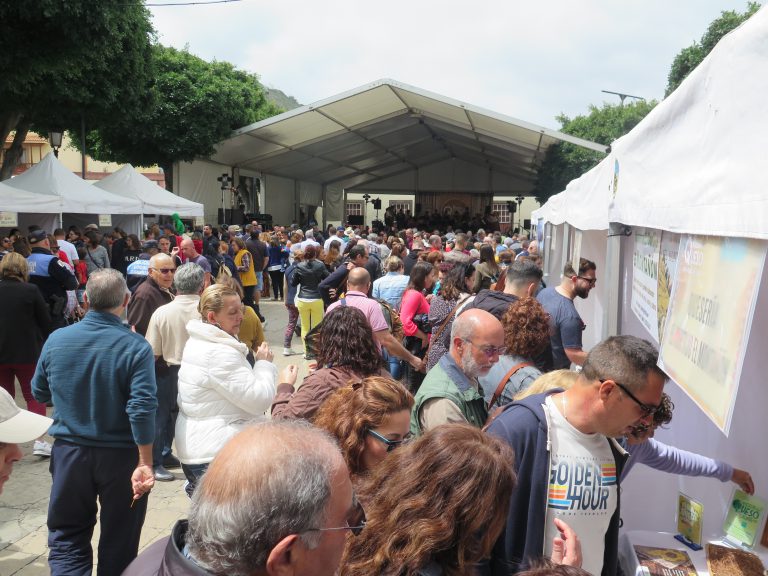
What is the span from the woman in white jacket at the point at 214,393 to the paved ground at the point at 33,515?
123 centimetres

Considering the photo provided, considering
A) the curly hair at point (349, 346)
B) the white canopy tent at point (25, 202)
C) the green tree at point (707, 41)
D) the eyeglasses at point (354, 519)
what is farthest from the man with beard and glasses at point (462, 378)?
the green tree at point (707, 41)

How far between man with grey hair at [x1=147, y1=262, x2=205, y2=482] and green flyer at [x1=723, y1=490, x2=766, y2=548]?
347 cm

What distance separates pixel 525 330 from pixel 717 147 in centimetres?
167

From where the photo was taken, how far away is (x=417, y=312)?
6.43 m

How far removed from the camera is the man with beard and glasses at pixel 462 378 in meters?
2.68

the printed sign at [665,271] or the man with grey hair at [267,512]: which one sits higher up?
the printed sign at [665,271]

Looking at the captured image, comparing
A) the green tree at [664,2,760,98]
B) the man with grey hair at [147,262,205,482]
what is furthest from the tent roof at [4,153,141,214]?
the green tree at [664,2,760,98]

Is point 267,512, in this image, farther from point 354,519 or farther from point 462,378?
point 462,378

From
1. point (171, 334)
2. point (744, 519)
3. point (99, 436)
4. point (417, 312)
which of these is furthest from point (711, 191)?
point (417, 312)

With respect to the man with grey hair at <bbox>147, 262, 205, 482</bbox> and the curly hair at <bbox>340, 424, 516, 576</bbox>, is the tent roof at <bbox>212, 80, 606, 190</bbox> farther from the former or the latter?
the curly hair at <bbox>340, 424, 516, 576</bbox>

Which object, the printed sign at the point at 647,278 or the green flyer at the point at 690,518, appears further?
the printed sign at the point at 647,278

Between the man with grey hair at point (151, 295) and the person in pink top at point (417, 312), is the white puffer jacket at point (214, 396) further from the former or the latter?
the person in pink top at point (417, 312)

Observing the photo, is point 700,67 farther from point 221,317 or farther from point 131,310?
point 131,310

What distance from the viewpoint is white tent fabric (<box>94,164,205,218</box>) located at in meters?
16.0
